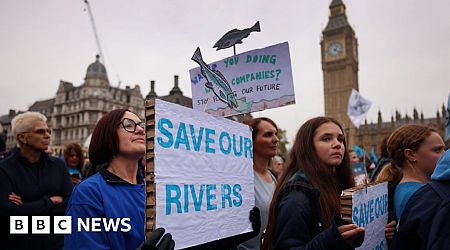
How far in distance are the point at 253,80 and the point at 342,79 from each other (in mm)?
79265

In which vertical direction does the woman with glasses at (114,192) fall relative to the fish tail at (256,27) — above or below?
below

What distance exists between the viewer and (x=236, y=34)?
257 centimetres

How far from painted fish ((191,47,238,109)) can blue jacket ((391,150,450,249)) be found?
127 cm

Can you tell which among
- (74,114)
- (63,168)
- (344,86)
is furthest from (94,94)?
(63,168)

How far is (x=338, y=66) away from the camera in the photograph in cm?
7769

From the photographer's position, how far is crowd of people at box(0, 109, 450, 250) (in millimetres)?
1713

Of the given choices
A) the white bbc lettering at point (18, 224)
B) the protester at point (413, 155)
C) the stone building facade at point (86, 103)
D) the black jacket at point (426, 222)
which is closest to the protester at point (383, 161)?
the protester at point (413, 155)

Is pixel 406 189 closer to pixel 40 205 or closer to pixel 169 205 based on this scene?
pixel 169 205

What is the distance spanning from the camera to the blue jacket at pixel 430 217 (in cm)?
155

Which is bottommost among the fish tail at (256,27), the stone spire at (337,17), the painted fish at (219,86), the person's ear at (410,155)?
the person's ear at (410,155)

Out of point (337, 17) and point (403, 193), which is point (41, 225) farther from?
point (337, 17)

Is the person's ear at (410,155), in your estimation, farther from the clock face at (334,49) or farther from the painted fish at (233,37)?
the clock face at (334,49)

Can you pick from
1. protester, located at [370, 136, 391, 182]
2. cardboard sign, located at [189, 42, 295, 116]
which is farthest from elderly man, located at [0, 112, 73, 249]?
protester, located at [370, 136, 391, 182]

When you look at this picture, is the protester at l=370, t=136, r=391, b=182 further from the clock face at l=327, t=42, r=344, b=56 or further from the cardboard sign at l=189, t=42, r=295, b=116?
the clock face at l=327, t=42, r=344, b=56
